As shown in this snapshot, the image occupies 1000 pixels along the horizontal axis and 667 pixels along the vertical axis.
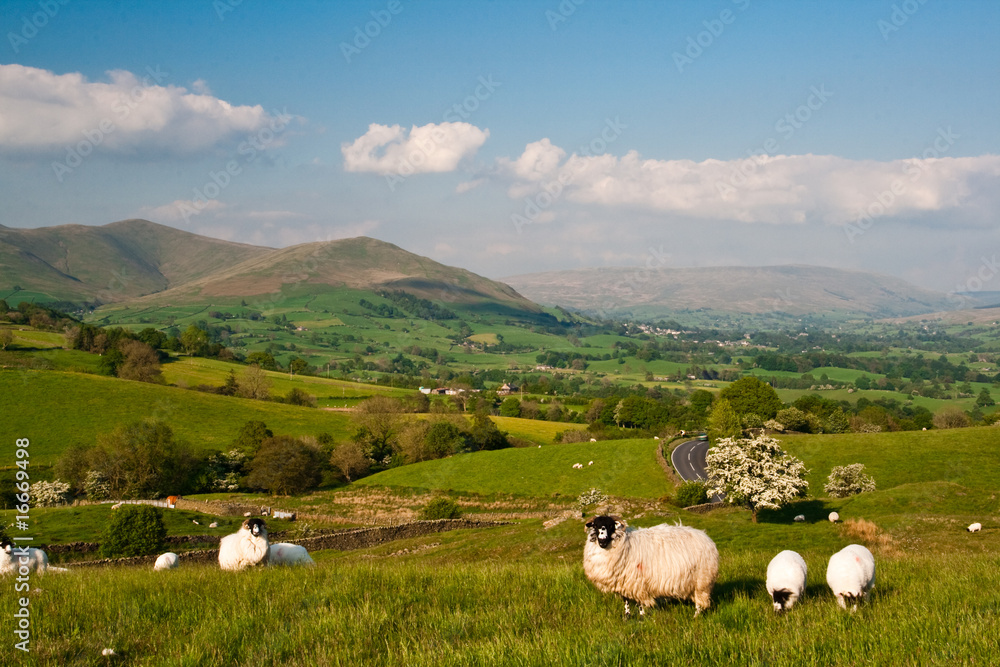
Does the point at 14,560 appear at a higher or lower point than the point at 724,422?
higher

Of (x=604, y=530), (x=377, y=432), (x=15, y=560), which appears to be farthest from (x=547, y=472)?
(x=604, y=530)

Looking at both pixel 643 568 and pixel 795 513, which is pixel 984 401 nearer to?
pixel 795 513

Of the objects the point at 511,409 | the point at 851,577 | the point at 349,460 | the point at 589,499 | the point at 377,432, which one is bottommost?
the point at 511,409

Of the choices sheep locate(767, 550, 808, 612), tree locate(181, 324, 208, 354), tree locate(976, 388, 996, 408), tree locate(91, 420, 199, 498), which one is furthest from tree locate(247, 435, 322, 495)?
tree locate(976, 388, 996, 408)

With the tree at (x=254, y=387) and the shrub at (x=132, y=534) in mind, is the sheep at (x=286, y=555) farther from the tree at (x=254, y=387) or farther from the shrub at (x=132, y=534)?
the tree at (x=254, y=387)

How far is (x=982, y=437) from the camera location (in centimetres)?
6066

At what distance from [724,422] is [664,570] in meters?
79.3

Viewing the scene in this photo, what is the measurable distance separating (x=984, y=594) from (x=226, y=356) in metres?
168

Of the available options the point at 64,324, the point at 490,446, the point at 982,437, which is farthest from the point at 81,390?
the point at 982,437

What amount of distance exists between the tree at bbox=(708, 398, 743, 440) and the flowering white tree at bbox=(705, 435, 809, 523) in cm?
3492

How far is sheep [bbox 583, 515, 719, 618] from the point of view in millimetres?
8531

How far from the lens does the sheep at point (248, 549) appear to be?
44.0 ft

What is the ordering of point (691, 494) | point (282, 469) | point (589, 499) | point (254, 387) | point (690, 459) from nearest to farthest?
point (691, 494)
point (589, 499)
point (282, 469)
point (690, 459)
point (254, 387)

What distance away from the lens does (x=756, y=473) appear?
43.3 meters
